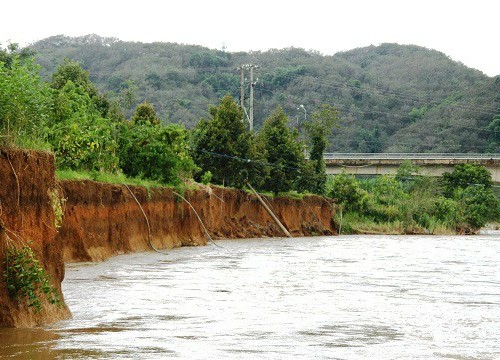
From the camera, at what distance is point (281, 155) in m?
59.0

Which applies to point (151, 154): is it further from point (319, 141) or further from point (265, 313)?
point (319, 141)

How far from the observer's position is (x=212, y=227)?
141 feet

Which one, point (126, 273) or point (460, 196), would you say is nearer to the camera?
point (126, 273)

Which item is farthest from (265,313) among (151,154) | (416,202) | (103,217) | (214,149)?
(416,202)

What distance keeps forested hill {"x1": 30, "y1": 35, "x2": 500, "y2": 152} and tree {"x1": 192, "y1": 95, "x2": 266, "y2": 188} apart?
35.3 meters

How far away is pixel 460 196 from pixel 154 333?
71.6 meters

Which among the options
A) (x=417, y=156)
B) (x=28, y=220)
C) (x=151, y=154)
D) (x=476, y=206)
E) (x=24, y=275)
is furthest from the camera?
(x=417, y=156)

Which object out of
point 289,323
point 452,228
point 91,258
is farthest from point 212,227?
point 452,228

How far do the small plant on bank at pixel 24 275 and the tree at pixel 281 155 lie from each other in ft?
143

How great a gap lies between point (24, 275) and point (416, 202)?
64.8 m

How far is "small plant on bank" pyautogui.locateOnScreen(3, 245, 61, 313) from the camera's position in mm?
11422

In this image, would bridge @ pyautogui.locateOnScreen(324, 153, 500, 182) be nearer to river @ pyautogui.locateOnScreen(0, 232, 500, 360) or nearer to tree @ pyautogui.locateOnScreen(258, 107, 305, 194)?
tree @ pyautogui.locateOnScreen(258, 107, 305, 194)

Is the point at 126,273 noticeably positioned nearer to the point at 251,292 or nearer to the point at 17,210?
the point at 251,292

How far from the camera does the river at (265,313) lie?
35.9ft
